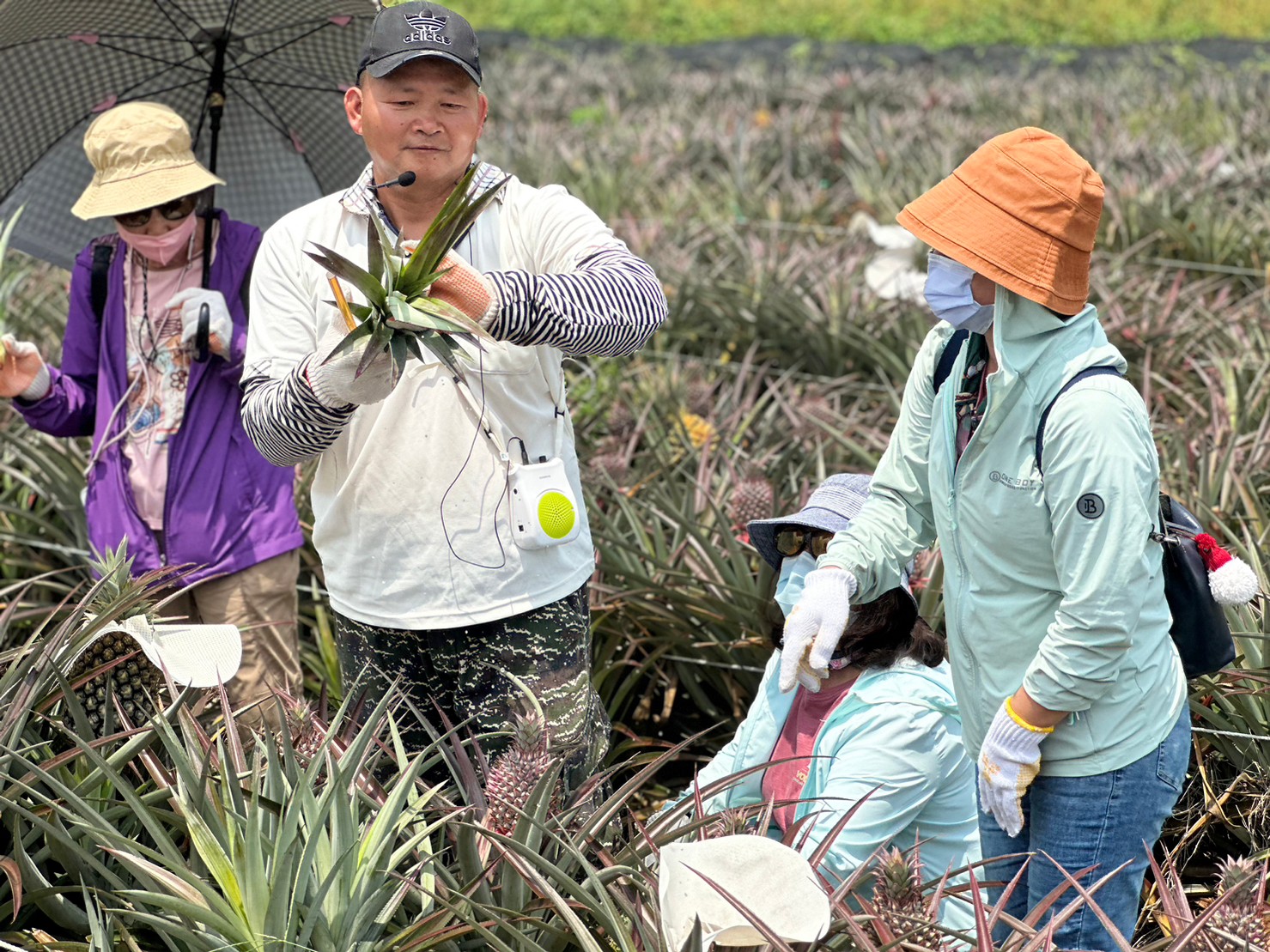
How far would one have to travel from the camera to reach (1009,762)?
6.49 ft

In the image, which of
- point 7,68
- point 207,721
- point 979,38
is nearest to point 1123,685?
point 207,721

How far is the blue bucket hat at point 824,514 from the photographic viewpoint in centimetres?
248

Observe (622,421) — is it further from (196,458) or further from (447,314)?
(447,314)

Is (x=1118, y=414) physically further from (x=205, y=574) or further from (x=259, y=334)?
(x=205, y=574)

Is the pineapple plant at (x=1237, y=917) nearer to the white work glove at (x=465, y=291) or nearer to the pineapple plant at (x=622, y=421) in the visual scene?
the white work glove at (x=465, y=291)

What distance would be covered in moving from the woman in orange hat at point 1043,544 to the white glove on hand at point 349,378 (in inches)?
27.9

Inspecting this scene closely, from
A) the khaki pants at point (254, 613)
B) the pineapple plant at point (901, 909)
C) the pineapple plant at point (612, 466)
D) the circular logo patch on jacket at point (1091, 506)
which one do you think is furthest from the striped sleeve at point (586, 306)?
the pineapple plant at point (612, 466)

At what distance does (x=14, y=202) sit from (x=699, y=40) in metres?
23.0

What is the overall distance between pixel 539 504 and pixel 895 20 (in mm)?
24327

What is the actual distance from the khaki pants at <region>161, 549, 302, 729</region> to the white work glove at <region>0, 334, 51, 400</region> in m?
0.51

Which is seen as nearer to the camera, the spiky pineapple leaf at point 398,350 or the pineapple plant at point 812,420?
the spiky pineapple leaf at point 398,350

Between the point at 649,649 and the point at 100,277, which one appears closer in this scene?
the point at 100,277

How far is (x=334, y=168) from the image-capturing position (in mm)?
3445

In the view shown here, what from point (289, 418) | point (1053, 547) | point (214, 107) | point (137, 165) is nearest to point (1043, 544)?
point (1053, 547)
